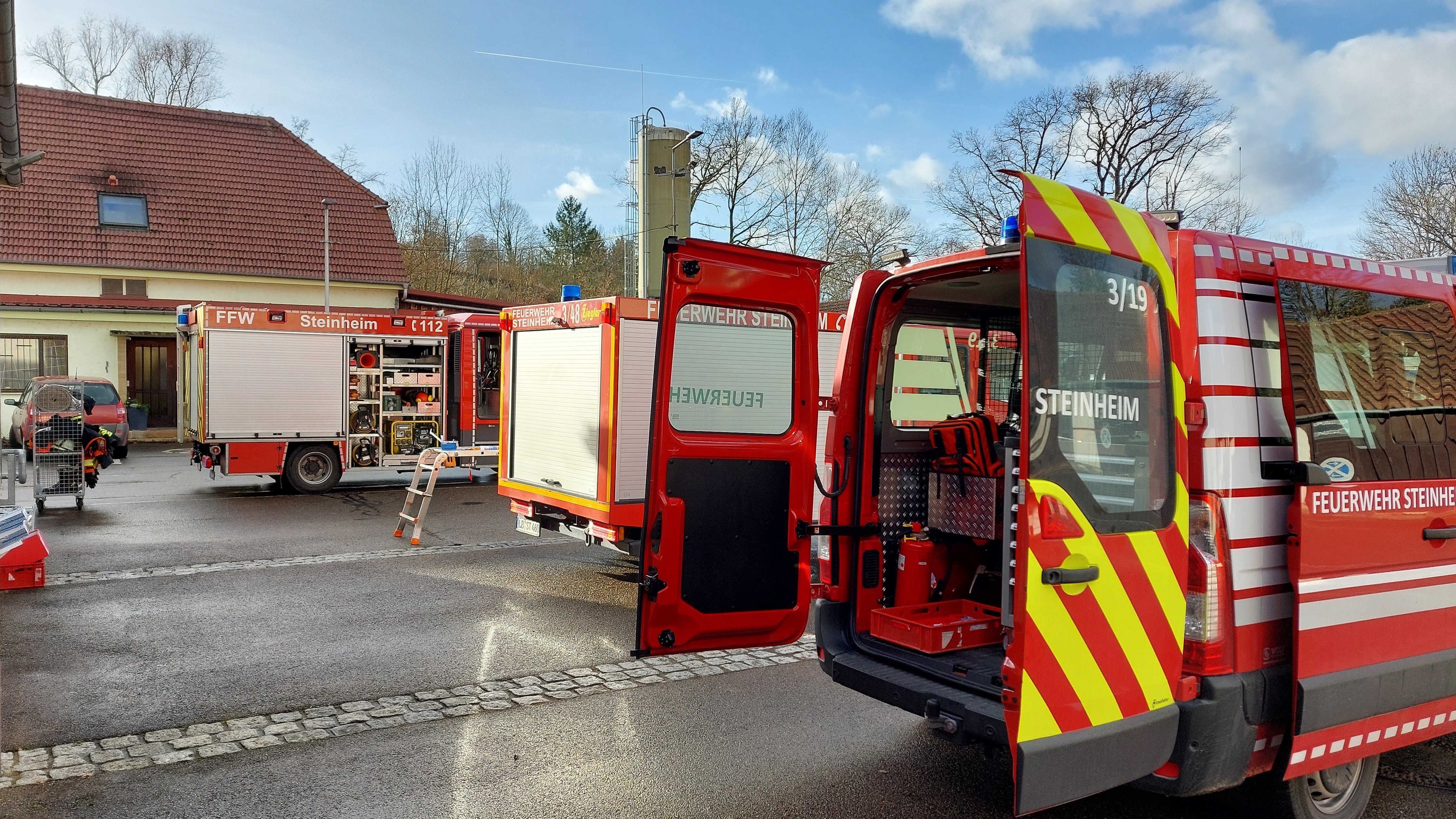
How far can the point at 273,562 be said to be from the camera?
9.79 meters

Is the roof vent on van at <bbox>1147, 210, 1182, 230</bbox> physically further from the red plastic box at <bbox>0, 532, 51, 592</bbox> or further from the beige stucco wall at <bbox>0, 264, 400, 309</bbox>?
the beige stucco wall at <bbox>0, 264, 400, 309</bbox>

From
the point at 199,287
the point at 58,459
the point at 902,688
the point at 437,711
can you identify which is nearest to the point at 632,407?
the point at 437,711

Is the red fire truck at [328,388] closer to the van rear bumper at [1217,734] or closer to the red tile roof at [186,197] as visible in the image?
the red tile roof at [186,197]

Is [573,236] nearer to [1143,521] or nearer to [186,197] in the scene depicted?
[186,197]

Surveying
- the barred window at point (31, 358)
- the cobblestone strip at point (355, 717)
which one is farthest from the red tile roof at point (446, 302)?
the cobblestone strip at point (355, 717)

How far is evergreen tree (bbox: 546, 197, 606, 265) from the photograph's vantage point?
58406 mm

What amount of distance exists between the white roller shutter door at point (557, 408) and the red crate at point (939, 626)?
4.21m

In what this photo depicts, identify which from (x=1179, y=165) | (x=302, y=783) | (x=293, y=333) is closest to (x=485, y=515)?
(x=293, y=333)

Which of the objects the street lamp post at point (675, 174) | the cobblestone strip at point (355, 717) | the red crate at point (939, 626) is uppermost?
the street lamp post at point (675, 174)

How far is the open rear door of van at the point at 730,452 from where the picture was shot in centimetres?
443

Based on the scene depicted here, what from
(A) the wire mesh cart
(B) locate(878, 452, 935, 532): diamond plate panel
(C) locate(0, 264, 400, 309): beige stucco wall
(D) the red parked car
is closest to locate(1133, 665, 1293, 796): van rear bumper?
(B) locate(878, 452, 935, 532): diamond plate panel

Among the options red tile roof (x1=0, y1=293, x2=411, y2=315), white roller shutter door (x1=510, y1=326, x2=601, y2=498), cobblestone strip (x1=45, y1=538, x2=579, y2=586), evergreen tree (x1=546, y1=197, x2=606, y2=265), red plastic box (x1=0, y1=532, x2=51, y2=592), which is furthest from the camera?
evergreen tree (x1=546, y1=197, x2=606, y2=265)

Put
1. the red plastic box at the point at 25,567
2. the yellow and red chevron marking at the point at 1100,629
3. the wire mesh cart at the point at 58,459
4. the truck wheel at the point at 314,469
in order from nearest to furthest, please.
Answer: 1. the yellow and red chevron marking at the point at 1100,629
2. the red plastic box at the point at 25,567
3. the wire mesh cart at the point at 58,459
4. the truck wheel at the point at 314,469

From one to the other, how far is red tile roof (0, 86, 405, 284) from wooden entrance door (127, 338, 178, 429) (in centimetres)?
207
